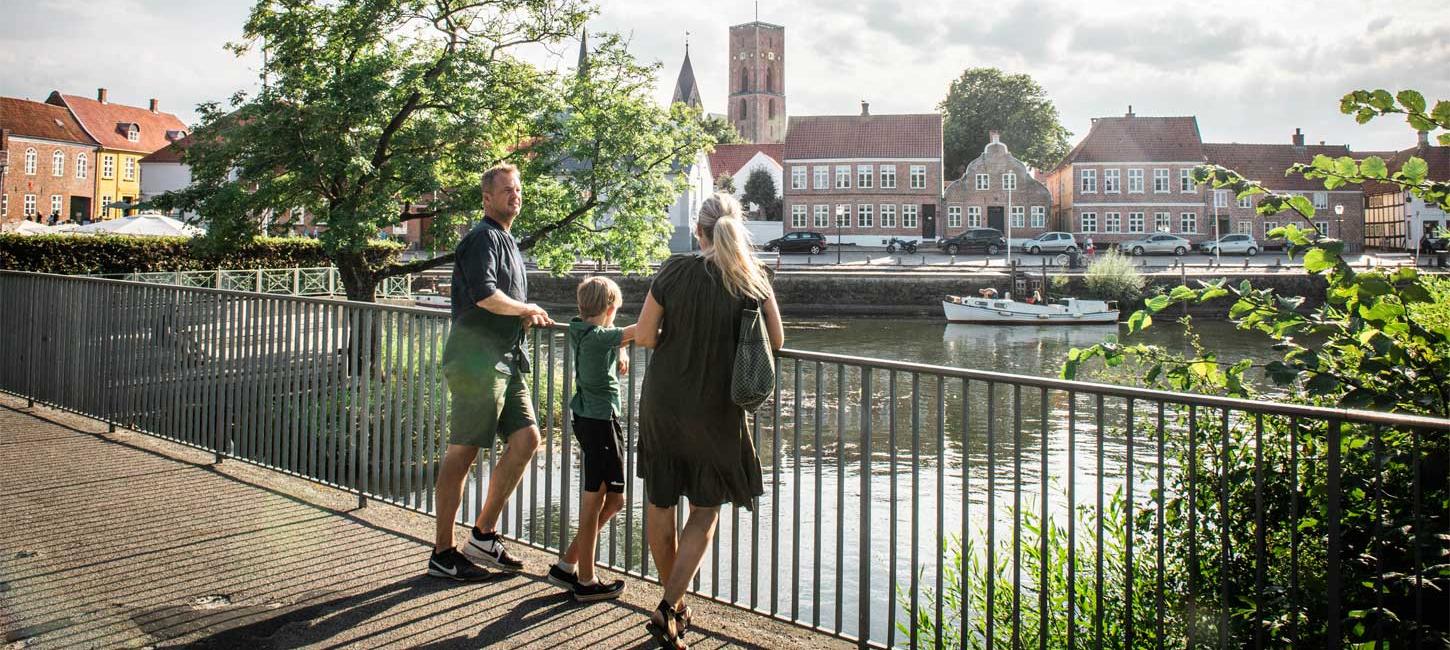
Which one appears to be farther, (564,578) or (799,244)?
(799,244)

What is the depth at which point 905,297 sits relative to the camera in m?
47.7

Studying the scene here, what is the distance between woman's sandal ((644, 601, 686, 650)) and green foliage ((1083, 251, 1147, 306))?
44.6m

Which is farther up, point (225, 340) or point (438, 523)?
point (225, 340)

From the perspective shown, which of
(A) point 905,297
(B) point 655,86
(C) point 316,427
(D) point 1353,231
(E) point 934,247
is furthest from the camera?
(D) point 1353,231

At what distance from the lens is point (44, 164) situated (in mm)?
71938

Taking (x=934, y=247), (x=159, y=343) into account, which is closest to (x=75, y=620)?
(x=159, y=343)

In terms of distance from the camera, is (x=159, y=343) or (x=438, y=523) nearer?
(x=438, y=523)

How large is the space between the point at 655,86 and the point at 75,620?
1793 centimetres

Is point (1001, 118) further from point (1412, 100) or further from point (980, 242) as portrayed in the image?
point (1412, 100)

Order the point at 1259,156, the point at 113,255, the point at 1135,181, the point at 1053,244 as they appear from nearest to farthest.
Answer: the point at 113,255
the point at 1053,244
the point at 1135,181
the point at 1259,156

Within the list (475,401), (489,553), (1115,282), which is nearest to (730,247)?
(475,401)

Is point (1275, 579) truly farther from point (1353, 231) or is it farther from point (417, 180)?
point (1353, 231)

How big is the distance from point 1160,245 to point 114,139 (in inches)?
2719

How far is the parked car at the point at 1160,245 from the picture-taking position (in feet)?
209
